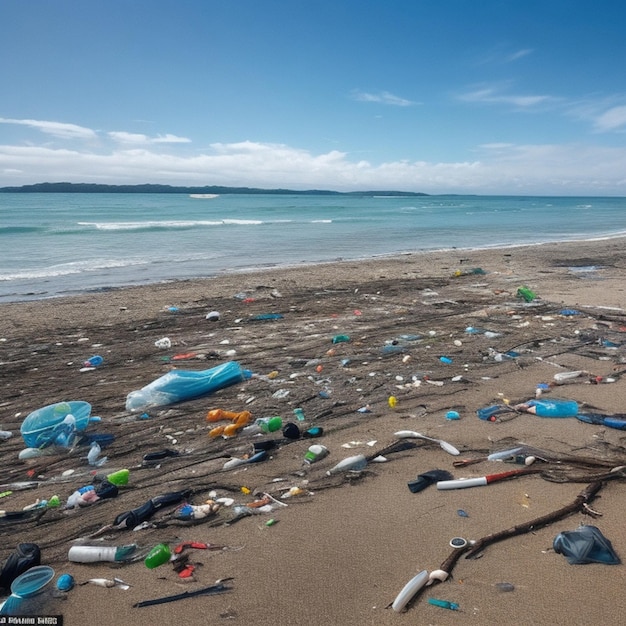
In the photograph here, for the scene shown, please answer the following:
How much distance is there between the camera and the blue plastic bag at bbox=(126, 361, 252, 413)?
498 centimetres

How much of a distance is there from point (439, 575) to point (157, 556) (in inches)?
59.7

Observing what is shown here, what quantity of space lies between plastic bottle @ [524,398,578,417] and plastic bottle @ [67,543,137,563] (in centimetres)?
348

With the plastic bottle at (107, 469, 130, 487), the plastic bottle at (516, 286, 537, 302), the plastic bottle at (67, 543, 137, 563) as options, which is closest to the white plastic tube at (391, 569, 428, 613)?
the plastic bottle at (67, 543, 137, 563)

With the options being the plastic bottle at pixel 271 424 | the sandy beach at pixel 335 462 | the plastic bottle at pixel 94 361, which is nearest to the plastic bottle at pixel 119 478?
the sandy beach at pixel 335 462

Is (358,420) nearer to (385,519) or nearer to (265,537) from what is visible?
(385,519)

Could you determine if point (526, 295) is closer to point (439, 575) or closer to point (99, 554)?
point (439, 575)

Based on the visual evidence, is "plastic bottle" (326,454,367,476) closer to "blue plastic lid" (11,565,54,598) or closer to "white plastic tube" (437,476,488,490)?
"white plastic tube" (437,476,488,490)

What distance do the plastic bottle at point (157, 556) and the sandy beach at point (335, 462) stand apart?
47 millimetres

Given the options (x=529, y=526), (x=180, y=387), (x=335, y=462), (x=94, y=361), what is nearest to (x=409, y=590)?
(x=529, y=526)

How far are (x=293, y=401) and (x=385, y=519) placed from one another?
209cm

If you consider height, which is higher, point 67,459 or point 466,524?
point 466,524

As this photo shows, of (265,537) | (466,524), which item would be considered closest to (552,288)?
(466,524)

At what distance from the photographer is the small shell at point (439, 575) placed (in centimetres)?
245

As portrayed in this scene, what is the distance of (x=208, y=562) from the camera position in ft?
8.71
